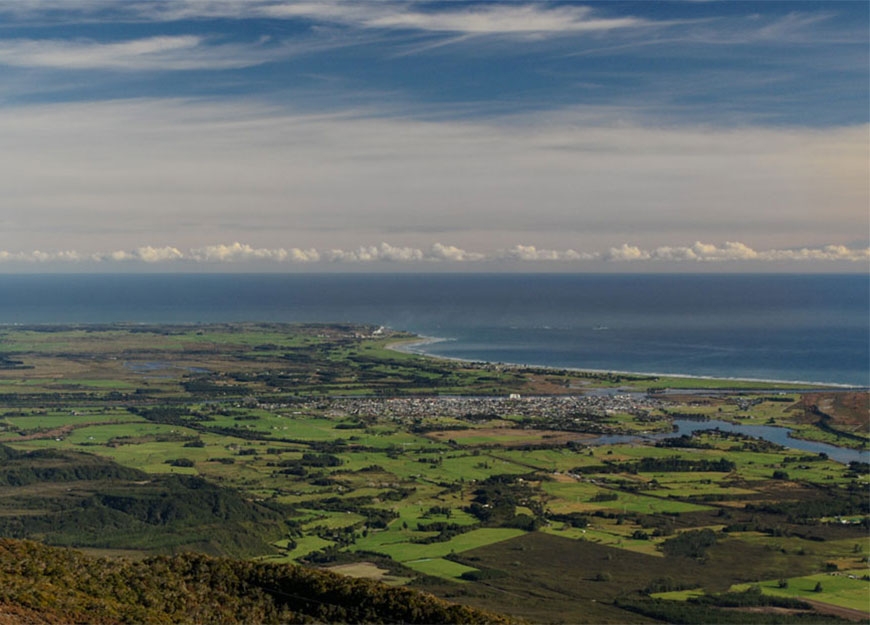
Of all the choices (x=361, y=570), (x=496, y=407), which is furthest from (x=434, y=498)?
(x=496, y=407)

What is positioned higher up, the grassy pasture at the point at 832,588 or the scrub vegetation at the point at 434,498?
the scrub vegetation at the point at 434,498

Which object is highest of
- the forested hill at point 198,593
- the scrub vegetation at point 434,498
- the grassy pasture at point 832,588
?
the forested hill at point 198,593

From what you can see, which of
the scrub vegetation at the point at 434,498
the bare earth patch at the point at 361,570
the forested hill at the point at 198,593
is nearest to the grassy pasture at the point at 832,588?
the scrub vegetation at the point at 434,498

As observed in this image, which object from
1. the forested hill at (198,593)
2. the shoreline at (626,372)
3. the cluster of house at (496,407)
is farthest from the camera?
the shoreline at (626,372)

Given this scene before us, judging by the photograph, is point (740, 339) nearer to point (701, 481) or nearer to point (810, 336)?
point (810, 336)

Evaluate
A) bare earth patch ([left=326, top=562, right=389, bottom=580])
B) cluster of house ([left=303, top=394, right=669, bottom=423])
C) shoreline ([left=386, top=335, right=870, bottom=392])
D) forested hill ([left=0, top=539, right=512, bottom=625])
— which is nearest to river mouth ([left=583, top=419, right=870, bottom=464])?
cluster of house ([left=303, top=394, right=669, bottom=423])

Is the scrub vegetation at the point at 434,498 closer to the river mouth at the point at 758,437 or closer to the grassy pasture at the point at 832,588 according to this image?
the grassy pasture at the point at 832,588
